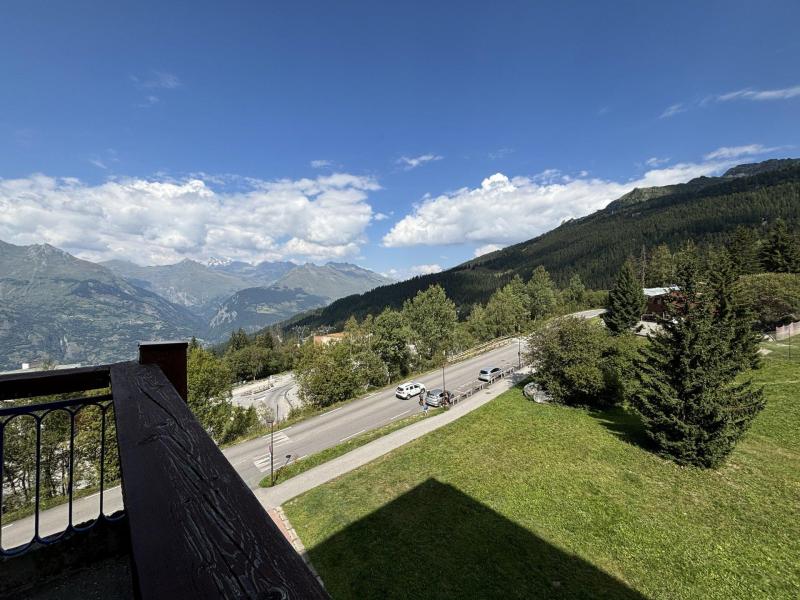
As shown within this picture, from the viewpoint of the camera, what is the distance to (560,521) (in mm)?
12016

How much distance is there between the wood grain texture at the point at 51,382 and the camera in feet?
8.86

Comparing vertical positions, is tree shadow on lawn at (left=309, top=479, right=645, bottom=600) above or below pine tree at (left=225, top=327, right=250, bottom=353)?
above

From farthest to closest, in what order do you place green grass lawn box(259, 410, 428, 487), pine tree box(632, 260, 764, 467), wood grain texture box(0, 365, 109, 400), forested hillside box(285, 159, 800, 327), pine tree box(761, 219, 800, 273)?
forested hillside box(285, 159, 800, 327)
pine tree box(761, 219, 800, 273)
green grass lawn box(259, 410, 428, 487)
pine tree box(632, 260, 764, 467)
wood grain texture box(0, 365, 109, 400)

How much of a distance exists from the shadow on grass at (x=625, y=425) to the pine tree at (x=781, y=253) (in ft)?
140

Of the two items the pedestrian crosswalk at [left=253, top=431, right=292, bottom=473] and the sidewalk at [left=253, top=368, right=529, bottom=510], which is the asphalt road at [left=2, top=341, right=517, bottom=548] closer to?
the pedestrian crosswalk at [left=253, top=431, right=292, bottom=473]

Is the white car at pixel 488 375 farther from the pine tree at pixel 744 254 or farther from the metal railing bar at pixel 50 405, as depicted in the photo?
the pine tree at pixel 744 254

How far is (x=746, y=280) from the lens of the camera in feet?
116

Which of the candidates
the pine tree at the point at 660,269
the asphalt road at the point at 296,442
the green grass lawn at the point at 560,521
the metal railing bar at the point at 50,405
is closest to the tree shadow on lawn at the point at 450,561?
the green grass lawn at the point at 560,521

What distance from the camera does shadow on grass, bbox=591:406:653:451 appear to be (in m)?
18.1

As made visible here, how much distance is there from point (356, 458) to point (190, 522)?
18.8 m

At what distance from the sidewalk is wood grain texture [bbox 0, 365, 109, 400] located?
1137cm

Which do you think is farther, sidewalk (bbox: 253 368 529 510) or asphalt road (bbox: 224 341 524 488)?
asphalt road (bbox: 224 341 524 488)

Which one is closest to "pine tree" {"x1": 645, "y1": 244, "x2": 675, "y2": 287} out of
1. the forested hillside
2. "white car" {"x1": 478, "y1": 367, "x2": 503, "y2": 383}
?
the forested hillside

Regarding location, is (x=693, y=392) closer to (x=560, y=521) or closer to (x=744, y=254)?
(x=560, y=521)
